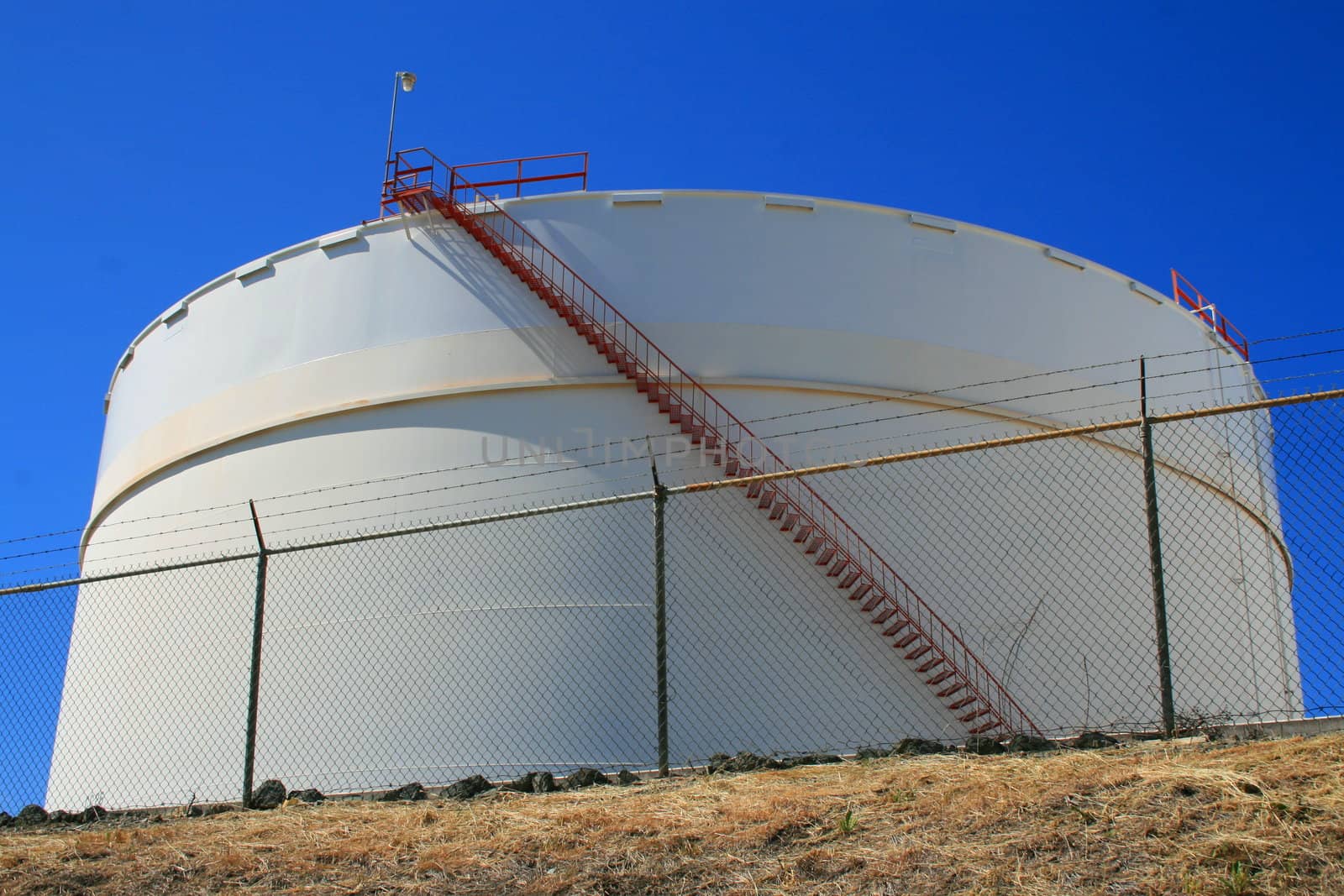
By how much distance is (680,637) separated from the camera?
1252cm

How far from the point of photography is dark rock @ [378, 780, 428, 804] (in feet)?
26.5

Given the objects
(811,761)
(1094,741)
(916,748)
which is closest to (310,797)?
(811,761)

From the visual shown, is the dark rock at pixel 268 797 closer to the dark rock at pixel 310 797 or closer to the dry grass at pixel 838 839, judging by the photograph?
the dark rock at pixel 310 797

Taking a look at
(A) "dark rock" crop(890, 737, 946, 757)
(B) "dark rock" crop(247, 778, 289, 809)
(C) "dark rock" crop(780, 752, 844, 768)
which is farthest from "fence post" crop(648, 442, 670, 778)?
(B) "dark rock" crop(247, 778, 289, 809)

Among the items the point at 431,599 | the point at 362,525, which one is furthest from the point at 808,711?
the point at 362,525

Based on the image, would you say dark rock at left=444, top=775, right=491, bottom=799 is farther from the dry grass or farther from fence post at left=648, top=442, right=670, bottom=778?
fence post at left=648, top=442, right=670, bottom=778

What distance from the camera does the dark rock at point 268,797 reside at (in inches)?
332

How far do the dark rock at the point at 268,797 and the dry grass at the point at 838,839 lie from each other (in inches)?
37.6

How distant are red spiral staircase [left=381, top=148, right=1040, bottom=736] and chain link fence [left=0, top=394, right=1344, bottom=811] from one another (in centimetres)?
Answer: 9

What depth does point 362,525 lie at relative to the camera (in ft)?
44.6

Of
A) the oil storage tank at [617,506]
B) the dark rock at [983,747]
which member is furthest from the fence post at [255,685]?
the dark rock at [983,747]

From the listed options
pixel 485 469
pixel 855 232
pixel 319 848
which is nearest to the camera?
pixel 319 848

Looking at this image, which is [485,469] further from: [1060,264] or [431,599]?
[1060,264]

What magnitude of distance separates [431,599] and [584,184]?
18.0 feet
